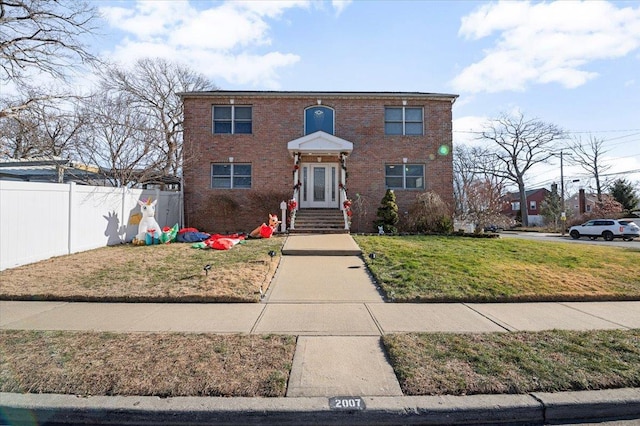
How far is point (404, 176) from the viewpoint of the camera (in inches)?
655

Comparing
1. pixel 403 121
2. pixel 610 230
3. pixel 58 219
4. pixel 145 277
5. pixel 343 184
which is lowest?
pixel 145 277

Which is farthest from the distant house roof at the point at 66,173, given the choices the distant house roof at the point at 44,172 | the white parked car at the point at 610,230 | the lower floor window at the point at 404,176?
the white parked car at the point at 610,230

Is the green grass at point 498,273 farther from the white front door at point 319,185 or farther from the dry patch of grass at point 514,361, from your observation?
the white front door at point 319,185

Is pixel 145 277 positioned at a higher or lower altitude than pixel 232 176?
lower

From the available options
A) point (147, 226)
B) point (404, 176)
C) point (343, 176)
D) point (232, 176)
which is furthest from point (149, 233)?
point (404, 176)

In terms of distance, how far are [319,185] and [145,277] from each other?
10.4 m

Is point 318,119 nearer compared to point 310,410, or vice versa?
point 310,410

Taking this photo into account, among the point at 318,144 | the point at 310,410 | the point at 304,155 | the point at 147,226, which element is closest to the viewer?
the point at 310,410

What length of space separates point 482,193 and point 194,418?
17.6 m

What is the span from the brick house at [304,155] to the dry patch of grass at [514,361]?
1199cm

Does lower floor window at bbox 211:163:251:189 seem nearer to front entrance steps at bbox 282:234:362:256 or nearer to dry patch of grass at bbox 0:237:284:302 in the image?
front entrance steps at bbox 282:234:362:256

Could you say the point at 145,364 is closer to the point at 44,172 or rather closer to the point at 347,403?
the point at 347,403

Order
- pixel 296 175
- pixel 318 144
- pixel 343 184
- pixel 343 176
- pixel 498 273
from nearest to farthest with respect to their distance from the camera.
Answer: pixel 498 273, pixel 318 144, pixel 296 175, pixel 343 184, pixel 343 176

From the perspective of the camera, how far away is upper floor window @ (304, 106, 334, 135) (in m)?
16.5
